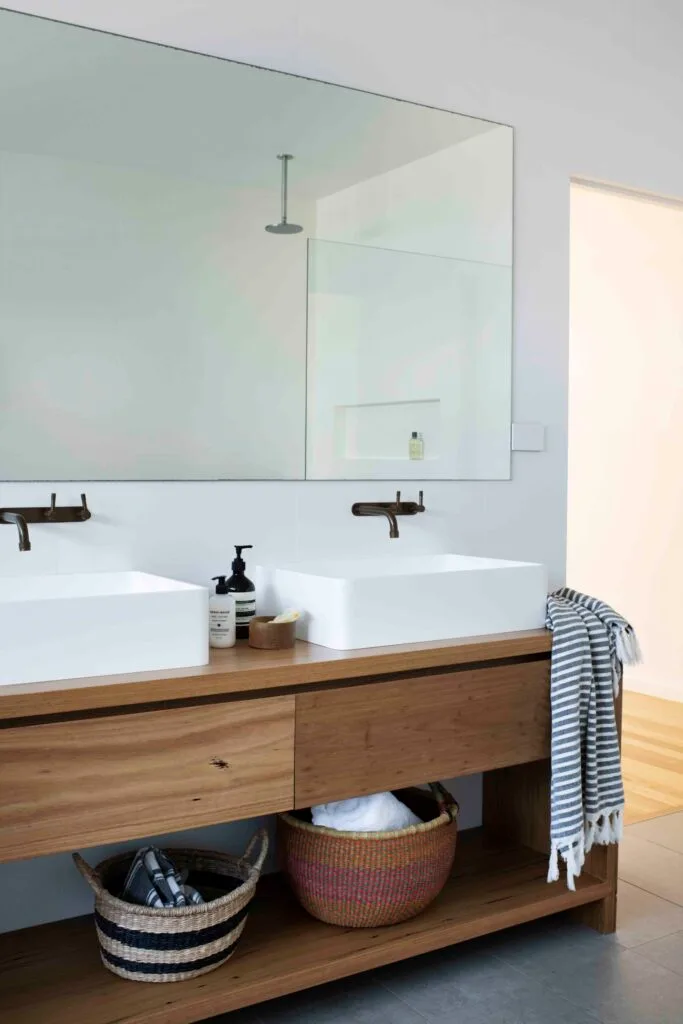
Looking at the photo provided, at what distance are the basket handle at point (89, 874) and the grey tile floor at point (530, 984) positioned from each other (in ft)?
1.27

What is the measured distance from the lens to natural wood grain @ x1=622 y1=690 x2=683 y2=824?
3.35 metres

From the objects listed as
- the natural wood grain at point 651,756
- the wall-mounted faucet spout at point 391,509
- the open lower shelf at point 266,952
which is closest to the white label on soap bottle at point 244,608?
the wall-mounted faucet spout at point 391,509

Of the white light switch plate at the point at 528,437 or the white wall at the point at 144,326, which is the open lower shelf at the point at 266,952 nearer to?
the white wall at the point at 144,326

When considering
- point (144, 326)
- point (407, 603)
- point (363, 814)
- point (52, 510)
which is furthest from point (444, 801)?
point (144, 326)

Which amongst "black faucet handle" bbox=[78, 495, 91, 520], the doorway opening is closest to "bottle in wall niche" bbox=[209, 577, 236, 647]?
"black faucet handle" bbox=[78, 495, 91, 520]

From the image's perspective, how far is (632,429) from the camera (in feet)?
15.7

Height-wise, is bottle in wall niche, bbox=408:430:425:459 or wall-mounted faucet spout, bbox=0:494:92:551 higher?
bottle in wall niche, bbox=408:430:425:459

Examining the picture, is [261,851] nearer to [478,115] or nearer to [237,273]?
[237,273]

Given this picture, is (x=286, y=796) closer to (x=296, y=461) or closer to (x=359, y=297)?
(x=296, y=461)

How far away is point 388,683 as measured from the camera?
6.68 feet

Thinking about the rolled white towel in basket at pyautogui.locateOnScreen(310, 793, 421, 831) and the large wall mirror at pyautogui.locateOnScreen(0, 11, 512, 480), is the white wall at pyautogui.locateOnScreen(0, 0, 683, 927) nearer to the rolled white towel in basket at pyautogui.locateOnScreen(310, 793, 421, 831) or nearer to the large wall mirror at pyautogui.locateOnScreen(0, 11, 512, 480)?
the large wall mirror at pyautogui.locateOnScreen(0, 11, 512, 480)

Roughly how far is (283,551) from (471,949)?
1.03 meters

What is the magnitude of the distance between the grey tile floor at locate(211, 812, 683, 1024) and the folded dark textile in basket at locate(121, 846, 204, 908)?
0.28 metres

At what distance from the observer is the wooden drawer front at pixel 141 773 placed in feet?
5.42
